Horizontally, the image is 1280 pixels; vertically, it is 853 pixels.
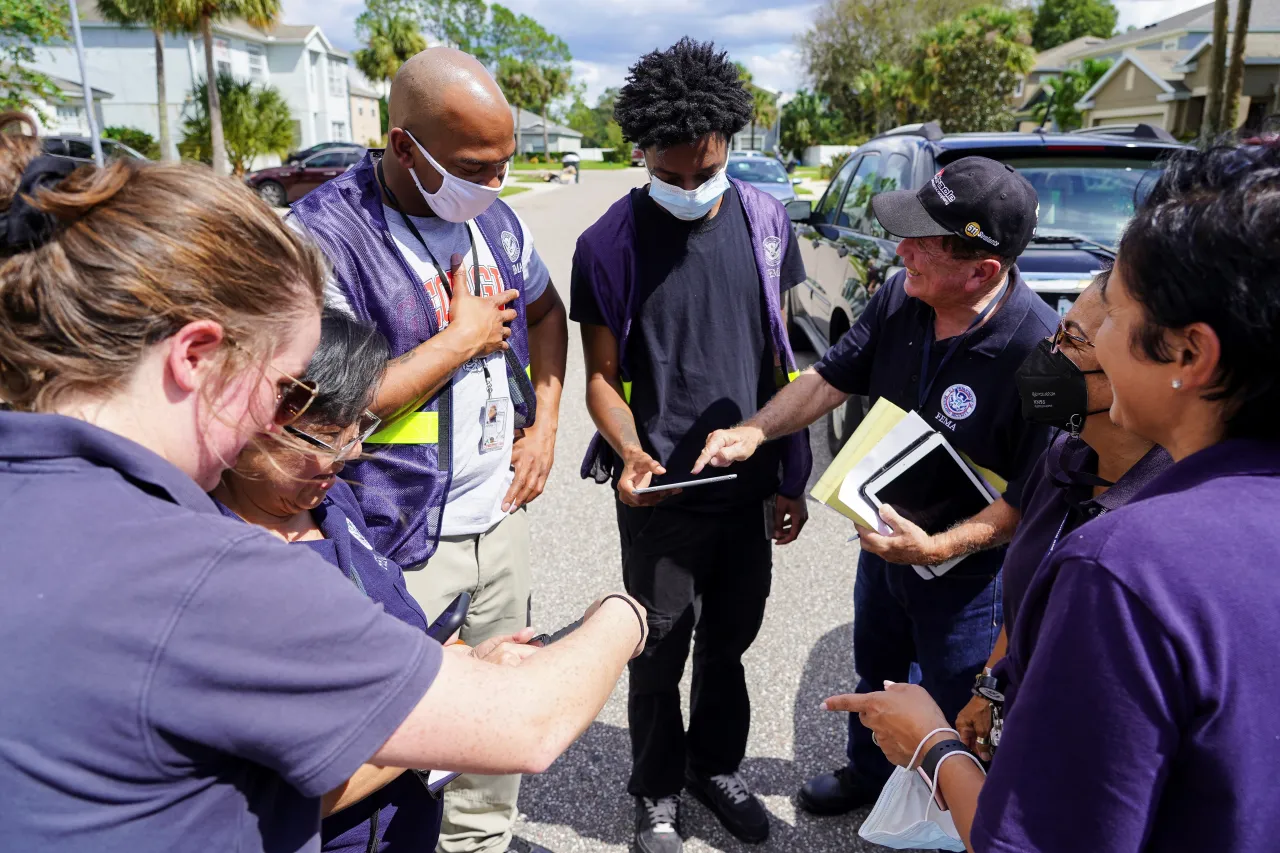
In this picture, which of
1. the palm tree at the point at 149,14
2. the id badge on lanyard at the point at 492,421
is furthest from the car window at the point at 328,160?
the id badge on lanyard at the point at 492,421

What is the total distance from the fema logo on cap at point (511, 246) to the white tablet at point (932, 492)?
1.23m

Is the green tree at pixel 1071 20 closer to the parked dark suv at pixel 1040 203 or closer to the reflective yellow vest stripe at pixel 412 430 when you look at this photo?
the parked dark suv at pixel 1040 203

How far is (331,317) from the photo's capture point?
1696 millimetres

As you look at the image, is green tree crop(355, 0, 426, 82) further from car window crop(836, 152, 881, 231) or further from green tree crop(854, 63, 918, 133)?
car window crop(836, 152, 881, 231)

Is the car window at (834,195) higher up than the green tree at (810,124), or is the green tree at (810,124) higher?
the green tree at (810,124)

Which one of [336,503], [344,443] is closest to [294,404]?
[344,443]

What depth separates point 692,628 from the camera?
2703 millimetres

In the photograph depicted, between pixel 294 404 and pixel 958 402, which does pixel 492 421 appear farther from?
pixel 958 402

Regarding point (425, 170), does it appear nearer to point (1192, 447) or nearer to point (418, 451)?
point (418, 451)

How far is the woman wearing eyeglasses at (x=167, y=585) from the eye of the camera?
85 centimetres

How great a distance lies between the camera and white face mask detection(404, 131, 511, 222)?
2.16 m

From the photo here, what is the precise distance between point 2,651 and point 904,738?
1403mm

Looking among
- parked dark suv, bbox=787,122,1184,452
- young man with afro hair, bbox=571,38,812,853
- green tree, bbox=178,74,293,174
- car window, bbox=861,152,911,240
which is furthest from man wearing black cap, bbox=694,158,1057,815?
green tree, bbox=178,74,293,174

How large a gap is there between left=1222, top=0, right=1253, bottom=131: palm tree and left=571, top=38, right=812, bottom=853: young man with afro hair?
1783 centimetres
